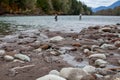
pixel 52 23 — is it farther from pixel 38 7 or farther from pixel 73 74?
pixel 38 7

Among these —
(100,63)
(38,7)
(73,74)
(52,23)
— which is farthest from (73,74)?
(38,7)

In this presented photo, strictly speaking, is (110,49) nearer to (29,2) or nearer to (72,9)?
(29,2)

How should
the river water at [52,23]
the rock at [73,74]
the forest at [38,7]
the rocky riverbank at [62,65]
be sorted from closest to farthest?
the rock at [73,74] < the rocky riverbank at [62,65] < the river water at [52,23] < the forest at [38,7]

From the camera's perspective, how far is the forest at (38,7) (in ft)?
318

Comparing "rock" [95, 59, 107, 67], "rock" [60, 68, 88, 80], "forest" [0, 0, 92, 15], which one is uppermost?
"rock" [60, 68, 88, 80]

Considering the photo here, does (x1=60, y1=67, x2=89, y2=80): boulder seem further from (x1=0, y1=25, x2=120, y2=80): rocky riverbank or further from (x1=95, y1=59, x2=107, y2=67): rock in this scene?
(x1=95, y1=59, x2=107, y2=67): rock

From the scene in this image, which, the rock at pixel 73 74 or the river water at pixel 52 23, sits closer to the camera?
the rock at pixel 73 74

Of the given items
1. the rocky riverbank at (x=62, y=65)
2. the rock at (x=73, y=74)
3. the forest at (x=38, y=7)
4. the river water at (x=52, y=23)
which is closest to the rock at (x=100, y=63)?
the rocky riverbank at (x=62, y=65)

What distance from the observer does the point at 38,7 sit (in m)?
121

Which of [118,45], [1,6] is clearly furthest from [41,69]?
[1,6]

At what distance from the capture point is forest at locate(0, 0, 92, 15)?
96.9 m

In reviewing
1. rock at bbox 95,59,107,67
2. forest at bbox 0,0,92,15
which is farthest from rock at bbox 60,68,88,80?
forest at bbox 0,0,92,15

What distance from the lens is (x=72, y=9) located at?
151 metres

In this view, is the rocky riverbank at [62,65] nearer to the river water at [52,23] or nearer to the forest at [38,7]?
the river water at [52,23]
